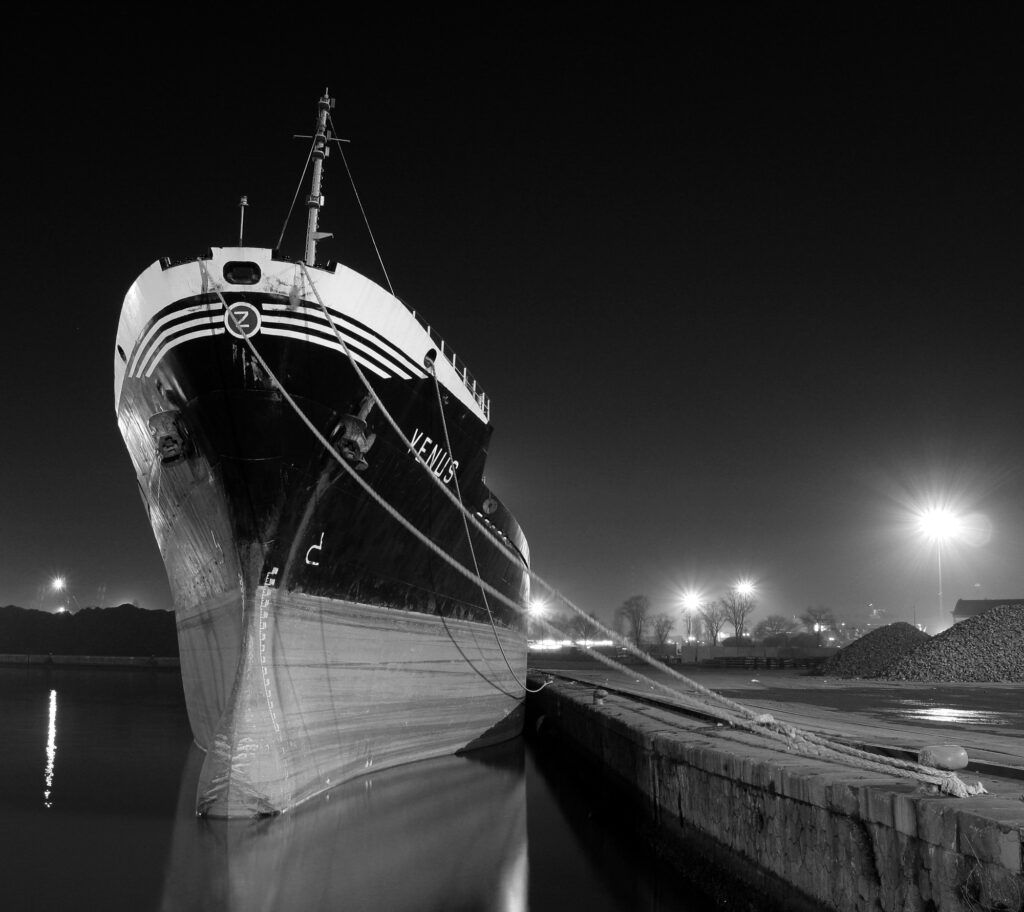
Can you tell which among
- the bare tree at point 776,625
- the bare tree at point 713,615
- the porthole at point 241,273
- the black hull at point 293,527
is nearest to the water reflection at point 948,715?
the black hull at point 293,527

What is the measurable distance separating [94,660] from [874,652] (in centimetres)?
5784

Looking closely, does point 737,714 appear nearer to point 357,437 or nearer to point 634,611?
point 357,437

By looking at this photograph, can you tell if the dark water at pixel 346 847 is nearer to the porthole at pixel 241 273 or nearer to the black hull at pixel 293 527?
the black hull at pixel 293 527

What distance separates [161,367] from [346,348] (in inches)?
87.6

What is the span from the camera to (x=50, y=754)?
14.1 meters

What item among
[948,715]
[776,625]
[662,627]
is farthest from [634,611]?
[948,715]

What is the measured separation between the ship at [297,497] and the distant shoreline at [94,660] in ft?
174

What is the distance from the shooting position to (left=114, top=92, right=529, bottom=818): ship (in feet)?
27.4

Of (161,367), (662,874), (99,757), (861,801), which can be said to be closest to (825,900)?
(861,801)

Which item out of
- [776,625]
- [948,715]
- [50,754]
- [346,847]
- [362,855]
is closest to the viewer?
[362,855]

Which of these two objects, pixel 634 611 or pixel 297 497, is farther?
pixel 634 611

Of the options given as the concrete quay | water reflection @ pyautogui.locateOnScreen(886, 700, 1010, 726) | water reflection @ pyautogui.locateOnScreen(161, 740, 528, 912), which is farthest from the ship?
water reflection @ pyautogui.locateOnScreen(886, 700, 1010, 726)

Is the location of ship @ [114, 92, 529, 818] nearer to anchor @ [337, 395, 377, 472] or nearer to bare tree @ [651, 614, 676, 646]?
anchor @ [337, 395, 377, 472]

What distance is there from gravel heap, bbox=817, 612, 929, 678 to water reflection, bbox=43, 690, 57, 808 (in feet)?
74.8
